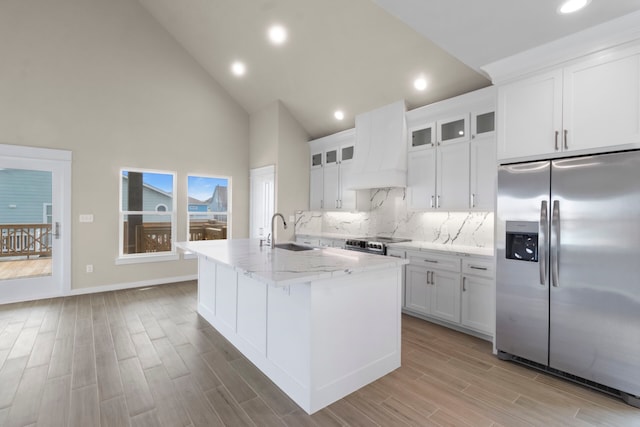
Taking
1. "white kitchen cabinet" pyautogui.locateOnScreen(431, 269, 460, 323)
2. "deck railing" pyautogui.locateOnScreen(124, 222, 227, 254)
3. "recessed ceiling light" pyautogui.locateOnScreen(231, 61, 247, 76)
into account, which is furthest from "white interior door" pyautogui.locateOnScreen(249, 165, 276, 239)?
"white kitchen cabinet" pyautogui.locateOnScreen(431, 269, 460, 323)

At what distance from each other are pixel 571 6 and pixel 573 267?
A: 1.86 metres

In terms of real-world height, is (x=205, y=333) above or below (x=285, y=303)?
below

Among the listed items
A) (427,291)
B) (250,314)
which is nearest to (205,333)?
(250,314)

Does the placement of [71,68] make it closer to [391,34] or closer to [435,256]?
[391,34]

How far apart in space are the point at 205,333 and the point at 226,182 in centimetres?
364

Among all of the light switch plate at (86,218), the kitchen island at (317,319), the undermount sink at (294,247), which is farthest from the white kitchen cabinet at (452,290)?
the light switch plate at (86,218)

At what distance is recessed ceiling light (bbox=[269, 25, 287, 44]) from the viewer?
4250 millimetres

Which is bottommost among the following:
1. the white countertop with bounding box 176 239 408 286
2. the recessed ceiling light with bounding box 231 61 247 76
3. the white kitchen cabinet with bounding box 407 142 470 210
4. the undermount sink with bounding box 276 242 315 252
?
the undermount sink with bounding box 276 242 315 252

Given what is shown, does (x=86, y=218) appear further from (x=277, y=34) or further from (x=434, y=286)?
(x=434, y=286)

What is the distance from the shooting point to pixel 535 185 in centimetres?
260

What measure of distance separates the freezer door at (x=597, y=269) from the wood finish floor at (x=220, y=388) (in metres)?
0.25

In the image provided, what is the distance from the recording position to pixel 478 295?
3260 millimetres

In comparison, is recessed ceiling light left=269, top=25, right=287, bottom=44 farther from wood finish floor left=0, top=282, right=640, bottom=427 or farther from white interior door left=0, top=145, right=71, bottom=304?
wood finish floor left=0, top=282, right=640, bottom=427

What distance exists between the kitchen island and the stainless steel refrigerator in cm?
110
